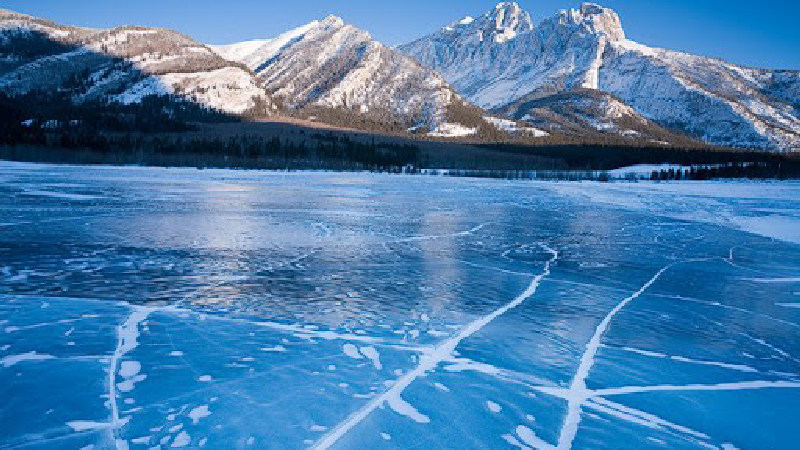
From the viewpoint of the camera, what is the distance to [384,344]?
781cm

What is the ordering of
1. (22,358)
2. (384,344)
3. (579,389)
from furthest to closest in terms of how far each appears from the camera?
(384,344) < (22,358) < (579,389)

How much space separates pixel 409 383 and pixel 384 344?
1.30m

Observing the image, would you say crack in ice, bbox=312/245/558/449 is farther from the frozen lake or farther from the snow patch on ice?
the snow patch on ice

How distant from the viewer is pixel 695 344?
27.4 ft

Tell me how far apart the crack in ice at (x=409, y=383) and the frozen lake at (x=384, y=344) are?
0.09 ft

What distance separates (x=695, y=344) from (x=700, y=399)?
2.12 meters

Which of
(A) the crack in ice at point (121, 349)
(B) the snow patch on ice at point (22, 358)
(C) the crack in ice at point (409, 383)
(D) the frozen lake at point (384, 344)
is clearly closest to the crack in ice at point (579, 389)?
(D) the frozen lake at point (384, 344)

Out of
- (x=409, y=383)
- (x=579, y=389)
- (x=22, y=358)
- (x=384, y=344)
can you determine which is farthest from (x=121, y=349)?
(x=579, y=389)

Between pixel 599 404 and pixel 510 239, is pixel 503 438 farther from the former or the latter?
pixel 510 239

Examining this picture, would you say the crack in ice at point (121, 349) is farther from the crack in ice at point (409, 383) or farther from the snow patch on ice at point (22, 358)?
the crack in ice at point (409, 383)

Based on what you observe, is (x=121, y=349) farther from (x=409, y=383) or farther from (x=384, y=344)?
(x=409, y=383)

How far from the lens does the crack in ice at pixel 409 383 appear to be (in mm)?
5362

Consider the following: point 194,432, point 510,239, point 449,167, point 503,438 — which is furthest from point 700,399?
point 449,167

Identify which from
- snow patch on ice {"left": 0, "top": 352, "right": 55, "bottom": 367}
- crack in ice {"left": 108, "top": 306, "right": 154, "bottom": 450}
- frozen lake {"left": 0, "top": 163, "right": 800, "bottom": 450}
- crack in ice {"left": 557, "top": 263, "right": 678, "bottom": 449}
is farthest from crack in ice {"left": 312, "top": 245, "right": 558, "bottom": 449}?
snow patch on ice {"left": 0, "top": 352, "right": 55, "bottom": 367}
